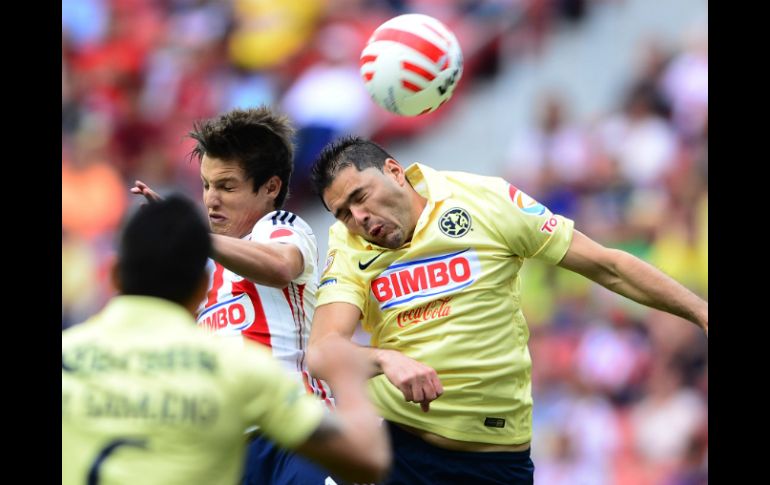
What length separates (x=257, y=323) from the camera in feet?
18.9

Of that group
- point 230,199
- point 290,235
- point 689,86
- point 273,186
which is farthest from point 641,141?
point 290,235

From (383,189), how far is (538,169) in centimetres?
619

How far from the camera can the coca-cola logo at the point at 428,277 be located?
18.5 ft

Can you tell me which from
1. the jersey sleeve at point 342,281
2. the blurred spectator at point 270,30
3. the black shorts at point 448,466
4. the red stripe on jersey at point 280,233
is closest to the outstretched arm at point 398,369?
the jersey sleeve at point 342,281

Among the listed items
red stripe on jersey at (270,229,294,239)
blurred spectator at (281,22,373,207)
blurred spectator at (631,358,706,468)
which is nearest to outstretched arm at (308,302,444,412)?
→ red stripe on jersey at (270,229,294,239)

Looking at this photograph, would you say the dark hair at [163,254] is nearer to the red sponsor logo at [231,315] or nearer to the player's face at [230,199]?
the red sponsor logo at [231,315]

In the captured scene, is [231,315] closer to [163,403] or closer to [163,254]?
[163,254]

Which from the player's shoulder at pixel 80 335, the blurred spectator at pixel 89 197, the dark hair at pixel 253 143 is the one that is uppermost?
the blurred spectator at pixel 89 197

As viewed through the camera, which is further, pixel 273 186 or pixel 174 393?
pixel 273 186

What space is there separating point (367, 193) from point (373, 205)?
2.4 inches

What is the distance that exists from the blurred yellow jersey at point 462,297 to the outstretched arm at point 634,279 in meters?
0.09

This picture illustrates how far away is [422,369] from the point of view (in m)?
4.70

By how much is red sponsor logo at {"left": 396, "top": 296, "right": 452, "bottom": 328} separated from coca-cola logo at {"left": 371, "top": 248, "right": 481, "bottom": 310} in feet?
0.13
